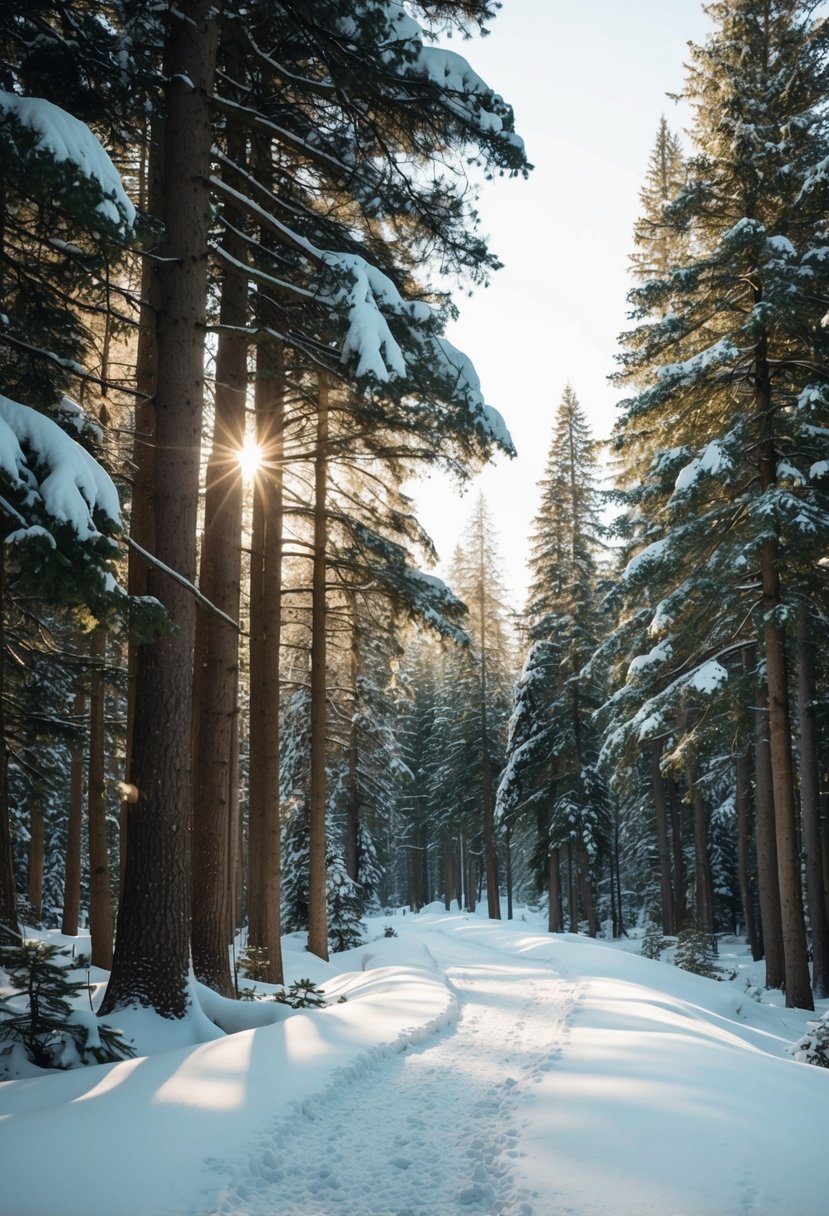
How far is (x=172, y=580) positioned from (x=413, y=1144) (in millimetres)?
4505

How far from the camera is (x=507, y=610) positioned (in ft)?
107

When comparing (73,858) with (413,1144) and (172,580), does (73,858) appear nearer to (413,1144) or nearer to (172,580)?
(172,580)

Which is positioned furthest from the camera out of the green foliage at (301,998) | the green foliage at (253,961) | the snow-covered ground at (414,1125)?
the green foliage at (253,961)

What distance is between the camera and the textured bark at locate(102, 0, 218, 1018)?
233 inches

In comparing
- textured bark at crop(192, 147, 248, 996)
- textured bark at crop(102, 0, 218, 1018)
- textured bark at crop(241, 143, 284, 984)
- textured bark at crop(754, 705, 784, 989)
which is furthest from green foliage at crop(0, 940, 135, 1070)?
textured bark at crop(754, 705, 784, 989)

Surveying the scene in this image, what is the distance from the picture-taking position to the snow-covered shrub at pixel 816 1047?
696cm

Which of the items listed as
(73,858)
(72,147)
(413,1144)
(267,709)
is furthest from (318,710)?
(72,147)

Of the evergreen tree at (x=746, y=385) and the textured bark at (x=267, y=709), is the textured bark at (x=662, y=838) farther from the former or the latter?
the textured bark at (x=267, y=709)

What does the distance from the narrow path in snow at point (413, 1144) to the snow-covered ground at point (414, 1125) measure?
13 mm

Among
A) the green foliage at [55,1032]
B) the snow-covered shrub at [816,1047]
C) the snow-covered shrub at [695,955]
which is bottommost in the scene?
the snow-covered shrub at [695,955]

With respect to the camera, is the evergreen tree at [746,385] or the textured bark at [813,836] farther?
the textured bark at [813,836]

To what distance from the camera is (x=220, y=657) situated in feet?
26.9

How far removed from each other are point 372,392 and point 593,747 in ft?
73.4

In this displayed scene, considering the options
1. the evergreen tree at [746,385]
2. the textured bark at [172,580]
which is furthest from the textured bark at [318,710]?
the textured bark at [172,580]
